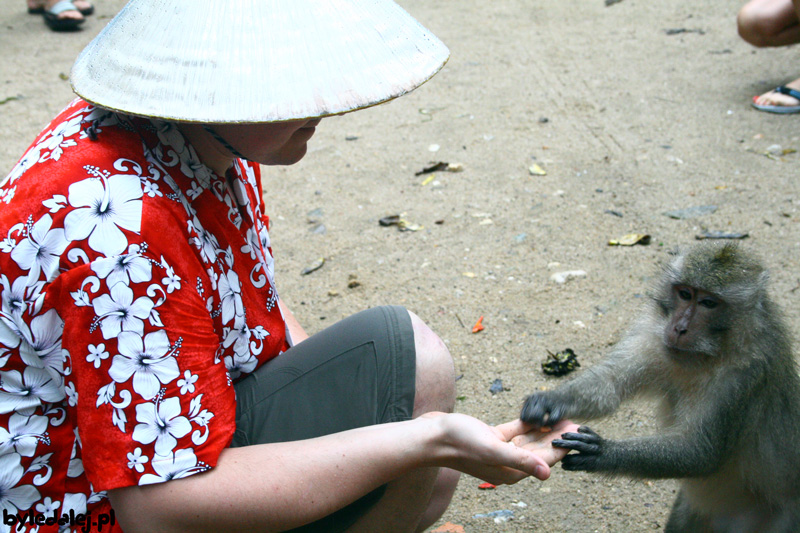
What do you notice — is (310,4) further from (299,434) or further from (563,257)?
(563,257)

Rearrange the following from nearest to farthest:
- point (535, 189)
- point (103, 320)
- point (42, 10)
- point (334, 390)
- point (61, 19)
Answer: point (103, 320) → point (334, 390) → point (535, 189) → point (61, 19) → point (42, 10)

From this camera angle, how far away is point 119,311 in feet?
4.43

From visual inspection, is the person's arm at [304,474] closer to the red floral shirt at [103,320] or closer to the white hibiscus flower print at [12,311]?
the red floral shirt at [103,320]

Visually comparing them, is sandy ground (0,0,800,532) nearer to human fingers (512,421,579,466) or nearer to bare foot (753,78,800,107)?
bare foot (753,78,800,107)

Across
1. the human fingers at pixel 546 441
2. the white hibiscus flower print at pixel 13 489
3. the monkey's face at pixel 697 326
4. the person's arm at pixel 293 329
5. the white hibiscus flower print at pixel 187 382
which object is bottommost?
the human fingers at pixel 546 441

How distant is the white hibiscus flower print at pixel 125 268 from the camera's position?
4.41 ft

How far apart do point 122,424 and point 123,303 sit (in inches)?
8.7

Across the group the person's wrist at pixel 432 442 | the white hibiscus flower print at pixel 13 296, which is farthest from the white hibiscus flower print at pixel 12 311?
Result: the person's wrist at pixel 432 442

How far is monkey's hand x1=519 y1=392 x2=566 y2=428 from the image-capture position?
2.16m

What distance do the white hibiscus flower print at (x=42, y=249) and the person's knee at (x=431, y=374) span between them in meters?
0.91

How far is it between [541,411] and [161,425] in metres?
1.17

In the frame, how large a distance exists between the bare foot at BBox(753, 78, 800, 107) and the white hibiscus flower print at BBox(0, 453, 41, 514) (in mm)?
5267

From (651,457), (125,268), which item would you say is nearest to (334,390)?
(125,268)

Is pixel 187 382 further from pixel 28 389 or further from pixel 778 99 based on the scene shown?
pixel 778 99
